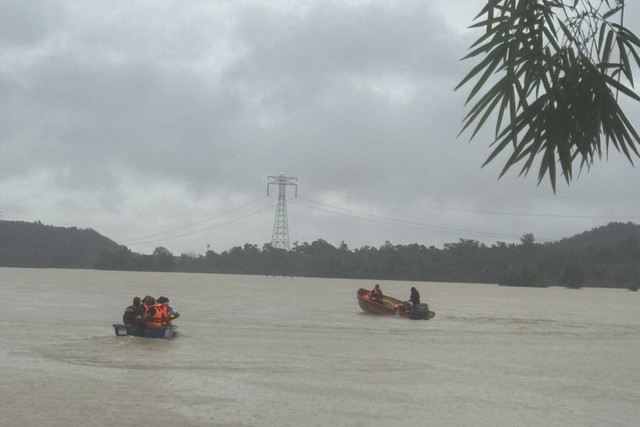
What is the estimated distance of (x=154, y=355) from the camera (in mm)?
25016

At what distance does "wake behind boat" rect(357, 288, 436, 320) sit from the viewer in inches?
1620

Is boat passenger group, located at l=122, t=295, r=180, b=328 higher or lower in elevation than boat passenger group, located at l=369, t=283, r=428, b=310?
lower

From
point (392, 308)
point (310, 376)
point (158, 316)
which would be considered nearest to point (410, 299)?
point (392, 308)

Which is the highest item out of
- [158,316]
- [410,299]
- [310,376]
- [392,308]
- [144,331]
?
[410,299]

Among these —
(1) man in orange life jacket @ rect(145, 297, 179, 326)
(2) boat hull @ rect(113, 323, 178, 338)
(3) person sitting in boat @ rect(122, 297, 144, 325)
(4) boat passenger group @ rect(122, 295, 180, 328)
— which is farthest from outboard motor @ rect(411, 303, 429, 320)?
(3) person sitting in boat @ rect(122, 297, 144, 325)

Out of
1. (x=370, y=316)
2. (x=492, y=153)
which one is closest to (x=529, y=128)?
(x=492, y=153)

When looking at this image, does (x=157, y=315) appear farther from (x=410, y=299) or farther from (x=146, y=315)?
(x=410, y=299)

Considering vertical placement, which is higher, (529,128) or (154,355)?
(529,128)

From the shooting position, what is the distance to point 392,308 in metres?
43.7

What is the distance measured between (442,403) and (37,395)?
28.3 feet

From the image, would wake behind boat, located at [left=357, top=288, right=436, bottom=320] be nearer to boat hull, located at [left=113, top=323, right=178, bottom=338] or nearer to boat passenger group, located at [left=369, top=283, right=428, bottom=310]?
boat passenger group, located at [left=369, top=283, right=428, bottom=310]

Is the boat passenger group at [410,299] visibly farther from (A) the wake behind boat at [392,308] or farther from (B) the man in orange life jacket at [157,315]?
(B) the man in orange life jacket at [157,315]

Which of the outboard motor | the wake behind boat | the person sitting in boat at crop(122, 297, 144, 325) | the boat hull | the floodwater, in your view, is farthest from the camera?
the wake behind boat

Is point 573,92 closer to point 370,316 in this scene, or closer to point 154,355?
point 154,355
